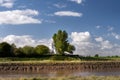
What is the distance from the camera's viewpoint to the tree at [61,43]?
108 meters

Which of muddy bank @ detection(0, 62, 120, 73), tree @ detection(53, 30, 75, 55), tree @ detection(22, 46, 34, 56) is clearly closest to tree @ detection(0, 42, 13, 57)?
tree @ detection(22, 46, 34, 56)

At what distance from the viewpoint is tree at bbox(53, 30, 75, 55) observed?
107562mm

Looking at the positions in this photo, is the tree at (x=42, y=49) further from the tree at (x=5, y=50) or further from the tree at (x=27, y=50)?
the tree at (x=5, y=50)

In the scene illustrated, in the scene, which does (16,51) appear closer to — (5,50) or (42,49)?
(5,50)

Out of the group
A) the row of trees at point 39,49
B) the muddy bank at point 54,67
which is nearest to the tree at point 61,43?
the row of trees at point 39,49

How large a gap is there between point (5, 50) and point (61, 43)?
1988 cm

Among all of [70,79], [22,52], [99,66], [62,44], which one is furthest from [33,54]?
[70,79]

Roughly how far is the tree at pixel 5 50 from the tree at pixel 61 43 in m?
16.5

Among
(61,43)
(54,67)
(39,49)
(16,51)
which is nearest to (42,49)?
(39,49)

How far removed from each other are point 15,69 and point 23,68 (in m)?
1.02

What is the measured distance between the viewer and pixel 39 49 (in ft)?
355

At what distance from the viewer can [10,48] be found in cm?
9669

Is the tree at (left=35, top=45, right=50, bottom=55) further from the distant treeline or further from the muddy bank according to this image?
the muddy bank

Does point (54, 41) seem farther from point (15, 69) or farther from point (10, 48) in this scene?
point (15, 69)
